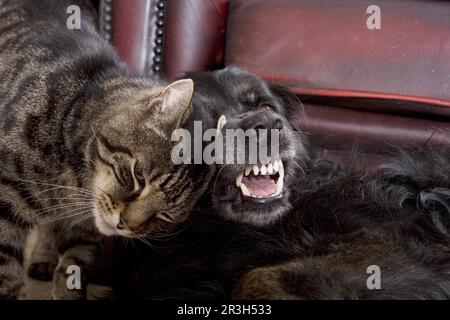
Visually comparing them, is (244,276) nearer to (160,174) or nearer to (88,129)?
(160,174)

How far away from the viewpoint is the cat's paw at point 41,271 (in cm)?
140

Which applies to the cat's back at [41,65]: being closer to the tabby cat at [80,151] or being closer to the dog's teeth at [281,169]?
the tabby cat at [80,151]

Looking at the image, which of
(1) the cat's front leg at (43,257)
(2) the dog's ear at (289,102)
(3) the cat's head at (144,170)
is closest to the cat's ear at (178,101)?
(3) the cat's head at (144,170)

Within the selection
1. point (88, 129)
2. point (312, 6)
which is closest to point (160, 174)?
point (88, 129)

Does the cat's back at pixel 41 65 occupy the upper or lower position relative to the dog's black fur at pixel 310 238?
upper

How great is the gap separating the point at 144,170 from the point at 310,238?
0.35m

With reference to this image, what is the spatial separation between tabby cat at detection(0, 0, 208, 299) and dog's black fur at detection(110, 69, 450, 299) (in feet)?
0.27

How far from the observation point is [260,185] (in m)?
1.17

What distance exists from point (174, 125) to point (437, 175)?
1.91ft

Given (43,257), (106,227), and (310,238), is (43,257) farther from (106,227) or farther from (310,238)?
(310,238)

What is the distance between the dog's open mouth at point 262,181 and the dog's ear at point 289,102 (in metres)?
0.26

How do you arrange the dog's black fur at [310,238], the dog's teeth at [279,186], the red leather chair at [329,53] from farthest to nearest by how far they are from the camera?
the red leather chair at [329,53], the dog's teeth at [279,186], the dog's black fur at [310,238]

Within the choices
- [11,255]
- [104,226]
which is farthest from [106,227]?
[11,255]

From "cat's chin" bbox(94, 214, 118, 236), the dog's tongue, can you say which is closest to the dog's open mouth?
the dog's tongue
